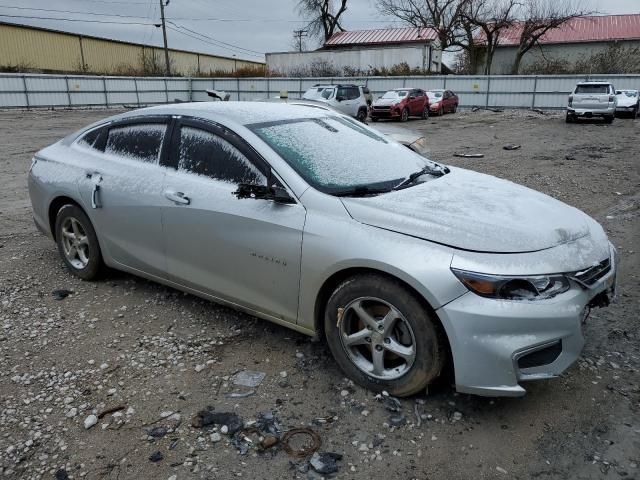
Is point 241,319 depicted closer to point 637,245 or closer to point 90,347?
point 90,347

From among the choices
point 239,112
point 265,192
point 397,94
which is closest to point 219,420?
point 265,192

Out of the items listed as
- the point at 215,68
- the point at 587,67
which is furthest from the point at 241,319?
the point at 215,68

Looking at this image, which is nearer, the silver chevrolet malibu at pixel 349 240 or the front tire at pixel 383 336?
the silver chevrolet malibu at pixel 349 240

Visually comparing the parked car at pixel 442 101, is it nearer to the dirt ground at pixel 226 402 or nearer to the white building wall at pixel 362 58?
the white building wall at pixel 362 58

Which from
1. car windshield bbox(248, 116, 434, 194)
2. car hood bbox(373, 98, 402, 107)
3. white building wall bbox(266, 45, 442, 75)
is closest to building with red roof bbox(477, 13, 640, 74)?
white building wall bbox(266, 45, 442, 75)

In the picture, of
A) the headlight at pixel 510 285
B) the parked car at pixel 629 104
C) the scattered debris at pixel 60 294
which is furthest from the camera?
the parked car at pixel 629 104

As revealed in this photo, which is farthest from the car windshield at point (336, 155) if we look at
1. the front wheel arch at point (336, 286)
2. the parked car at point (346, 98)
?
the parked car at point (346, 98)

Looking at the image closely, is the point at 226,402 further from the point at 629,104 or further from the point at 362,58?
the point at 362,58

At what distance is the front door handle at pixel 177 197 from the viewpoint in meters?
3.60

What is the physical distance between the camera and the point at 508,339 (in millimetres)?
2537

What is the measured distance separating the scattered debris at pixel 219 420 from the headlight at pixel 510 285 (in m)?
1.40

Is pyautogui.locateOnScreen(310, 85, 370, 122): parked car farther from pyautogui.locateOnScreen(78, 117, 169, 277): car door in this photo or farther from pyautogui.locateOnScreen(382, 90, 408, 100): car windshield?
pyautogui.locateOnScreen(78, 117, 169, 277): car door

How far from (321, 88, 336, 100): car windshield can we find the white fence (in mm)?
12060

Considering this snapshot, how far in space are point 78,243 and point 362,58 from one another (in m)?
37.7
